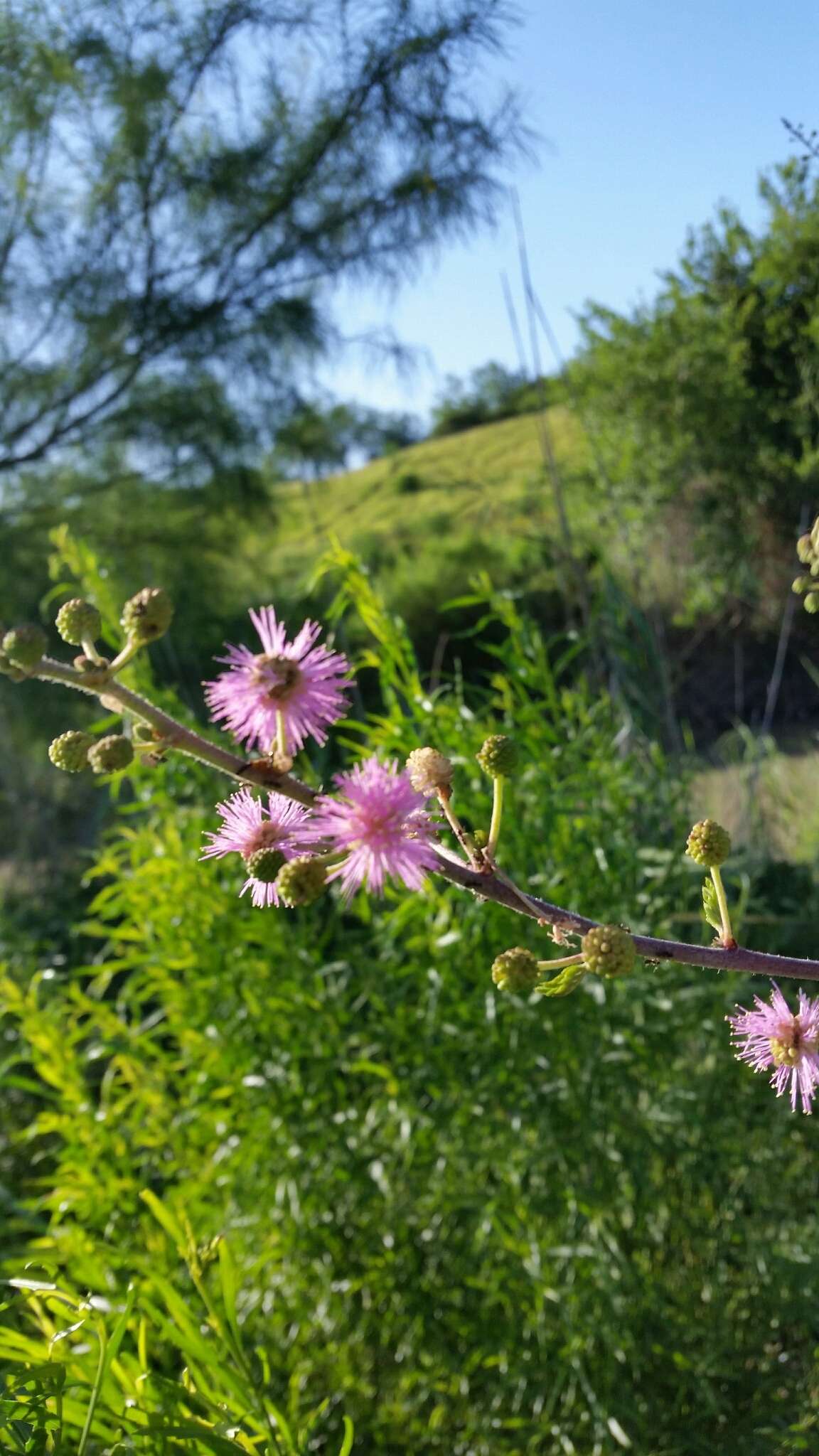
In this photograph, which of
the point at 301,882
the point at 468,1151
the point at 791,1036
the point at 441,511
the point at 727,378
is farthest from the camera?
the point at 441,511

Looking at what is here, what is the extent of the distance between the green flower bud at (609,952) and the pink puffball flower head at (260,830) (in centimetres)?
9

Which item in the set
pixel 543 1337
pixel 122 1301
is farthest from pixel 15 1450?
pixel 543 1337

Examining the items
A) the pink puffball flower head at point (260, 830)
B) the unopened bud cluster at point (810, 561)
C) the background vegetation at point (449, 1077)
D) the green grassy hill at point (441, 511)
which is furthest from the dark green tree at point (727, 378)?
the pink puffball flower head at point (260, 830)

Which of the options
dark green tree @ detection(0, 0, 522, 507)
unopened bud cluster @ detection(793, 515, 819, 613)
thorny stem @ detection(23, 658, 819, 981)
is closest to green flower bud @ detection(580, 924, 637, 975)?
thorny stem @ detection(23, 658, 819, 981)

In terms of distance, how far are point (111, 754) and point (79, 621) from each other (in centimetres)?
5

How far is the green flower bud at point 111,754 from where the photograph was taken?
0.35 metres

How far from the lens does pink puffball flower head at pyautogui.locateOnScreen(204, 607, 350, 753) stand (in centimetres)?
36

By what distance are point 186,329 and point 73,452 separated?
0.42 meters

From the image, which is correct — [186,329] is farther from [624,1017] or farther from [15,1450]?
[15,1450]

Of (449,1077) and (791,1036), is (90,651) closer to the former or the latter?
(791,1036)

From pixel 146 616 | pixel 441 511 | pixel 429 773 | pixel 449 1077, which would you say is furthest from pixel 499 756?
pixel 441 511

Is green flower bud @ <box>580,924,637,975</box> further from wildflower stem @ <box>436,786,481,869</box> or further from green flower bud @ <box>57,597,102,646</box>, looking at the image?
green flower bud @ <box>57,597,102,646</box>

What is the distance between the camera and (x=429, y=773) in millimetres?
400

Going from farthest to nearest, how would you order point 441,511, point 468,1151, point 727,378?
point 441,511 < point 727,378 < point 468,1151
